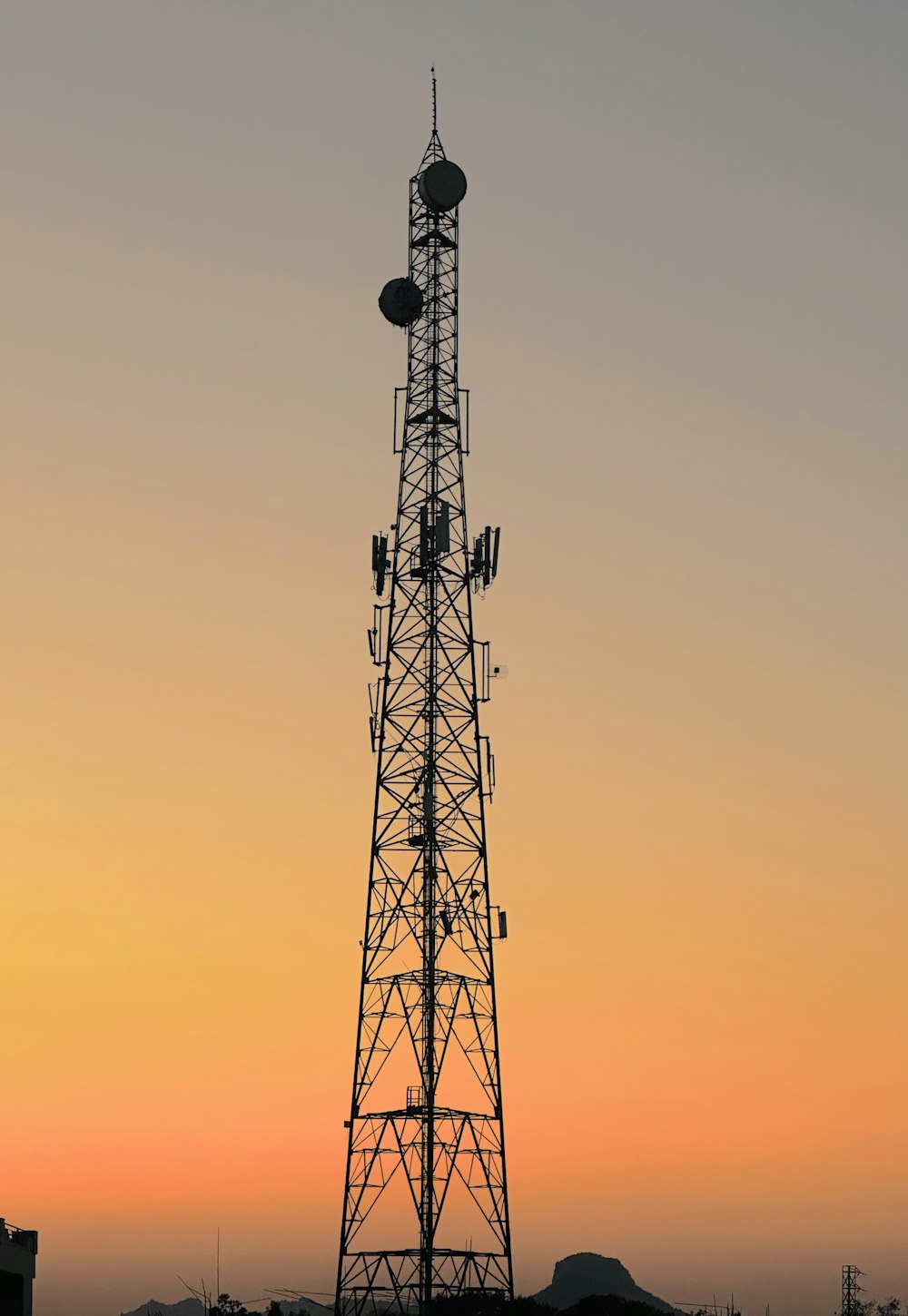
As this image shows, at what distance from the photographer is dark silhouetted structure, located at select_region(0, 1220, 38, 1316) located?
257ft

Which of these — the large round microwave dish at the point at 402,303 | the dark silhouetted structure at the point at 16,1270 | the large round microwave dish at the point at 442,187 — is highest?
the large round microwave dish at the point at 442,187

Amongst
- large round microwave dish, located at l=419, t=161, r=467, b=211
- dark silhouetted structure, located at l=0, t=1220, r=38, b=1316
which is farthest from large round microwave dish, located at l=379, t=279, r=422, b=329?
dark silhouetted structure, located at l=0, t=1220, r=38, b=1316

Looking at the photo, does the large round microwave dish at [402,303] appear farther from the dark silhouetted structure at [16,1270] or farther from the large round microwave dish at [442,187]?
the dark silhouetted structure at [16,1270]

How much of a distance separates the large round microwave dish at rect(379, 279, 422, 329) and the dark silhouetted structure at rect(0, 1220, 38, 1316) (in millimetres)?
40763

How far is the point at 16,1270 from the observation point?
7944cm

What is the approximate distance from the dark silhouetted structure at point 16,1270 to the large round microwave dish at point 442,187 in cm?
4562

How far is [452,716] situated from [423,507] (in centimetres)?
889

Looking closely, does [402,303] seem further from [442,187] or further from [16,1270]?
[16,1270]

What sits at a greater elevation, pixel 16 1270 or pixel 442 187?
pixel 442 187

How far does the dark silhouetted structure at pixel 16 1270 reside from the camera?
78.4 metres

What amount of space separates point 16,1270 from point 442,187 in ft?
159

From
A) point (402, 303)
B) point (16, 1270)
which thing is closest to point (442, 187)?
point (402, 303)

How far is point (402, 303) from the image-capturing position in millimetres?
81688

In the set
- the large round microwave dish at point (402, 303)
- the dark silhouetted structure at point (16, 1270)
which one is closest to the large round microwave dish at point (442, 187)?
the large round microwave dish at point (402, 303)
